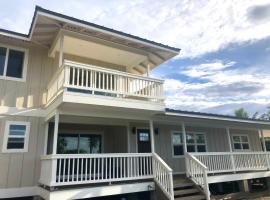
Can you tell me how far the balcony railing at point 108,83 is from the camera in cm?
730

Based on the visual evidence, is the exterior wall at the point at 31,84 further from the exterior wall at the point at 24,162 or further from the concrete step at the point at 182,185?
the concrete step at the point at 182,185

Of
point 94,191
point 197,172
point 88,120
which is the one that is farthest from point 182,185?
point 88,120

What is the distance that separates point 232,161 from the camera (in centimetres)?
1111

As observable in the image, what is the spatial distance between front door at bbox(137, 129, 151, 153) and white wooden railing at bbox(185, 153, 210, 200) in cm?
211

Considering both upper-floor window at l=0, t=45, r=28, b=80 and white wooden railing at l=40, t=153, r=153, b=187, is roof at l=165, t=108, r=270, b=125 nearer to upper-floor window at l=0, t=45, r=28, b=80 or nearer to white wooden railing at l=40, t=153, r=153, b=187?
white wooden railing at l=40, t=153, r=153, b=187

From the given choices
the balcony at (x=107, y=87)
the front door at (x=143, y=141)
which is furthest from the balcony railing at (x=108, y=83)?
the front door at (x=143, y=141)

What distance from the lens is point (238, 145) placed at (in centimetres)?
1487

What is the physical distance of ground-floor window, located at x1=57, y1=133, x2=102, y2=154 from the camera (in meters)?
10.1

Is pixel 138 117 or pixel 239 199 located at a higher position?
pixel 138 117

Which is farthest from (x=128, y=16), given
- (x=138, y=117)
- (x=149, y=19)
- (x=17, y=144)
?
(x=17, y=144)

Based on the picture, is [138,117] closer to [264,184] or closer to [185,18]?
[185,18]

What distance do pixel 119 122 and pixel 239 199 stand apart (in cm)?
664

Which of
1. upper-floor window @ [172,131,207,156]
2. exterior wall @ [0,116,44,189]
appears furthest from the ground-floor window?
upper-floor window @ [172,131,207,156]

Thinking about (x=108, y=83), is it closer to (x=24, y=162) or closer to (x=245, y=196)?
(x=24, y=162)
